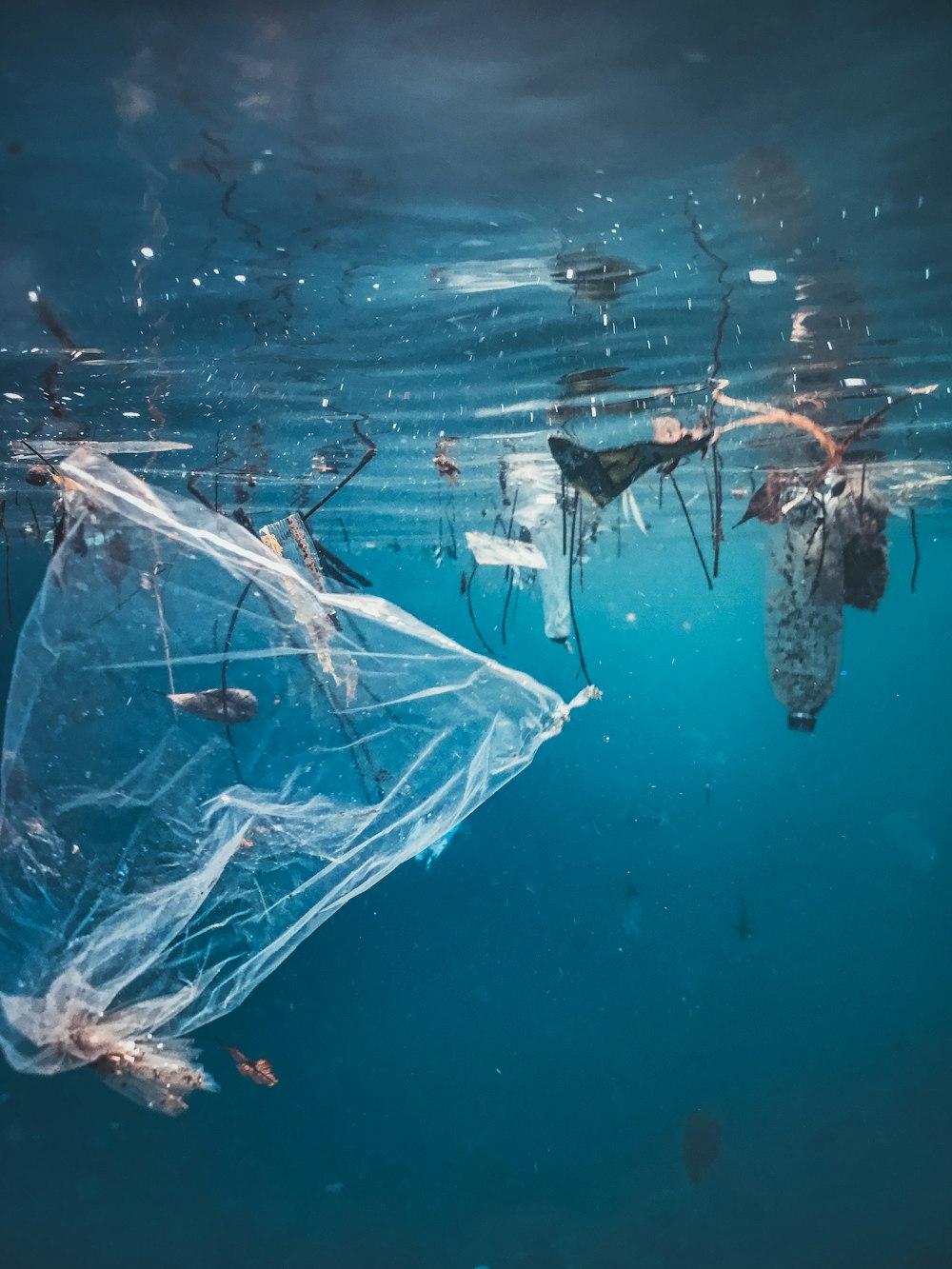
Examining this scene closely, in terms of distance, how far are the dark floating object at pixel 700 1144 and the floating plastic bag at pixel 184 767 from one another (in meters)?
16.4

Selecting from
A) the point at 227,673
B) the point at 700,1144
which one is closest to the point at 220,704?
the point at 227,673

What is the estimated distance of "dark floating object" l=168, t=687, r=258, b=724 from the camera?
5065 mm

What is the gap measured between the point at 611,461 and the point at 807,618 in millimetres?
3666

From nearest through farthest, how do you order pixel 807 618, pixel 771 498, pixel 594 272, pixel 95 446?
pixel 594 272 < pixel 95 446 < pixel 807 618 < pixel 771 498

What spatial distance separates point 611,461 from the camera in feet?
29.9

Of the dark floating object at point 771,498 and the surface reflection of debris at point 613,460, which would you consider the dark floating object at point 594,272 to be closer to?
the surface reflection of debris at point 613,460

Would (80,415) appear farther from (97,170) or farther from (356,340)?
(97,170)

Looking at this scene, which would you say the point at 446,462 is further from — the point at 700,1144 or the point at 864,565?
the point at 700,1144

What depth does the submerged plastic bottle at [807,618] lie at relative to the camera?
1047 centimetres

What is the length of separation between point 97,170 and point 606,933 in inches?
1074

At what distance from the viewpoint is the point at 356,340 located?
701cm

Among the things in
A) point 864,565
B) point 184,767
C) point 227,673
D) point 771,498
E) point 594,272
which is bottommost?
point 184,767

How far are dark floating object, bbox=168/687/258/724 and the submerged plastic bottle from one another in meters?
7.48

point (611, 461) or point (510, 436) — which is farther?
point (510, 436)
